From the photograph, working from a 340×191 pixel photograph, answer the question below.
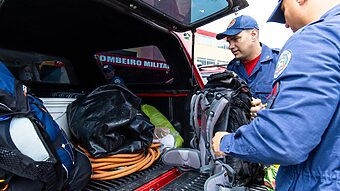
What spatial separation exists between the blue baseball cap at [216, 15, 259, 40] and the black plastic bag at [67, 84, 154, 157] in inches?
49.3

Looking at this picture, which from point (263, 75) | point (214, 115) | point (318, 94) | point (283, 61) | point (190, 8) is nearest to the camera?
point (318, 94)

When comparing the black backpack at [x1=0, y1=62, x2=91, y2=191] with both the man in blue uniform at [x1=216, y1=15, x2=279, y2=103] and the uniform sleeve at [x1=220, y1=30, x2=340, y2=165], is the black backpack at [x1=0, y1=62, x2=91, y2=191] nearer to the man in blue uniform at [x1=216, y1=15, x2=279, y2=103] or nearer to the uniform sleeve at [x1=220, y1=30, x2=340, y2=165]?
the uniform sleeve at [x1=220, y1=30, x2=340, y2=165]

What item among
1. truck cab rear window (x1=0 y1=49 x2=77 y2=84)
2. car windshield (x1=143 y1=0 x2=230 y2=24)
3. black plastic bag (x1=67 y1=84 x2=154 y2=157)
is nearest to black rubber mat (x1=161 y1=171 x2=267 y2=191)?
black plastic bag (x1=67 y1=84 x2=154 y2=157)

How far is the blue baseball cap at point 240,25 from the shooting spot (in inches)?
107

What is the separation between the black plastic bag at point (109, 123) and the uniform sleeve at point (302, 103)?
1.20 metres

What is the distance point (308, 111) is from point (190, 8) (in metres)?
1.77

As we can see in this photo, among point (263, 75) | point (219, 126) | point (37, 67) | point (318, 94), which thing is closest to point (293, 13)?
point (318, 94)

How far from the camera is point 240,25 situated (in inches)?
108

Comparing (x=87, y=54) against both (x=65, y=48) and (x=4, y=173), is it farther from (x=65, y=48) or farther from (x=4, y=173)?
(x=4, y=173)

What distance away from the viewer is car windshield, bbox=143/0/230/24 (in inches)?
89.6

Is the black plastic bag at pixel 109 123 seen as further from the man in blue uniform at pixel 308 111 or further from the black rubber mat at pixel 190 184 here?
the man in blue uniform at pixel 308 111

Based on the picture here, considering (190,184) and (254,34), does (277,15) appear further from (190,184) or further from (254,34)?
(254,34)

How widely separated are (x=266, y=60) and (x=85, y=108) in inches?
70.4

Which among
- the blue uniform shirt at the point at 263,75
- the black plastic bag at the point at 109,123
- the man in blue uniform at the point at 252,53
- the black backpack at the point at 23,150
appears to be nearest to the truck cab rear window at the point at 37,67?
the black plastic bag at the point at 109,123
